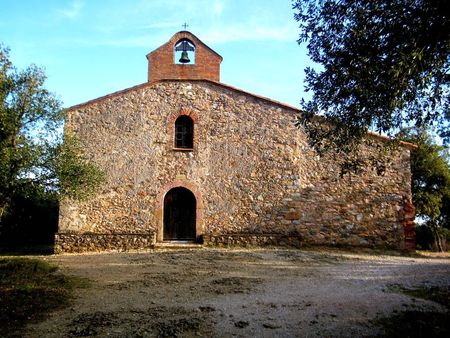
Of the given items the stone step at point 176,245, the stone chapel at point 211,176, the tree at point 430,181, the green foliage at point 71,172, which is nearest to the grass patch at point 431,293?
the stone chapel at point 211,176

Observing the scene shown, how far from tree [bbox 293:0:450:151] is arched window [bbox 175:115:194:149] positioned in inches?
297

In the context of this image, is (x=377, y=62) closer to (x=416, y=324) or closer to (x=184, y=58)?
(x=416, y=324)

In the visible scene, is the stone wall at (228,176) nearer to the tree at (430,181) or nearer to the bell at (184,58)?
the bell at (184,58)

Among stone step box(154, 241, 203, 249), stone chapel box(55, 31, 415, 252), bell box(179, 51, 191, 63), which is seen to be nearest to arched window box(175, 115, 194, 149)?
stone chapel box(55, 31, 415, 252)

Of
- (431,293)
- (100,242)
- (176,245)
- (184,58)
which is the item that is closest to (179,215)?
(176,245)

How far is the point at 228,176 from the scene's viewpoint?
568 inches

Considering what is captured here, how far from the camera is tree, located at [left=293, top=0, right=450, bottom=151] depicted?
21.2 ft

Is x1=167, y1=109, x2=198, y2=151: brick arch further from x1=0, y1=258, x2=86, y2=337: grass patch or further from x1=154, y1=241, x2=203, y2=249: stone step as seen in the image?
x1=0, y1=258, x2=86, y2=337: grass patch

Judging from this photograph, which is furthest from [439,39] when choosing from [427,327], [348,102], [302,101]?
[427,327]

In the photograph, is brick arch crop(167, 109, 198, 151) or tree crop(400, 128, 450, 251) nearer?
brick arch crop(167, 109, 198, 151)

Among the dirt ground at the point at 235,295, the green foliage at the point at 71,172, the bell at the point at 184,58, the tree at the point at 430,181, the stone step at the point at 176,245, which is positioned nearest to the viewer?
the dirt ground at the point at 235,295

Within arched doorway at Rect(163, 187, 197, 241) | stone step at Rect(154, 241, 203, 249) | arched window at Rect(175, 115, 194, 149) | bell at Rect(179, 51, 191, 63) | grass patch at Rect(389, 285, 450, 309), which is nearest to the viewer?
grass patch at Rect(389, 285, 450, 309)

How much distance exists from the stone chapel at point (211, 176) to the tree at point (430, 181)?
5.49m

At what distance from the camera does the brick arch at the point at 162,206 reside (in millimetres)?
14117
